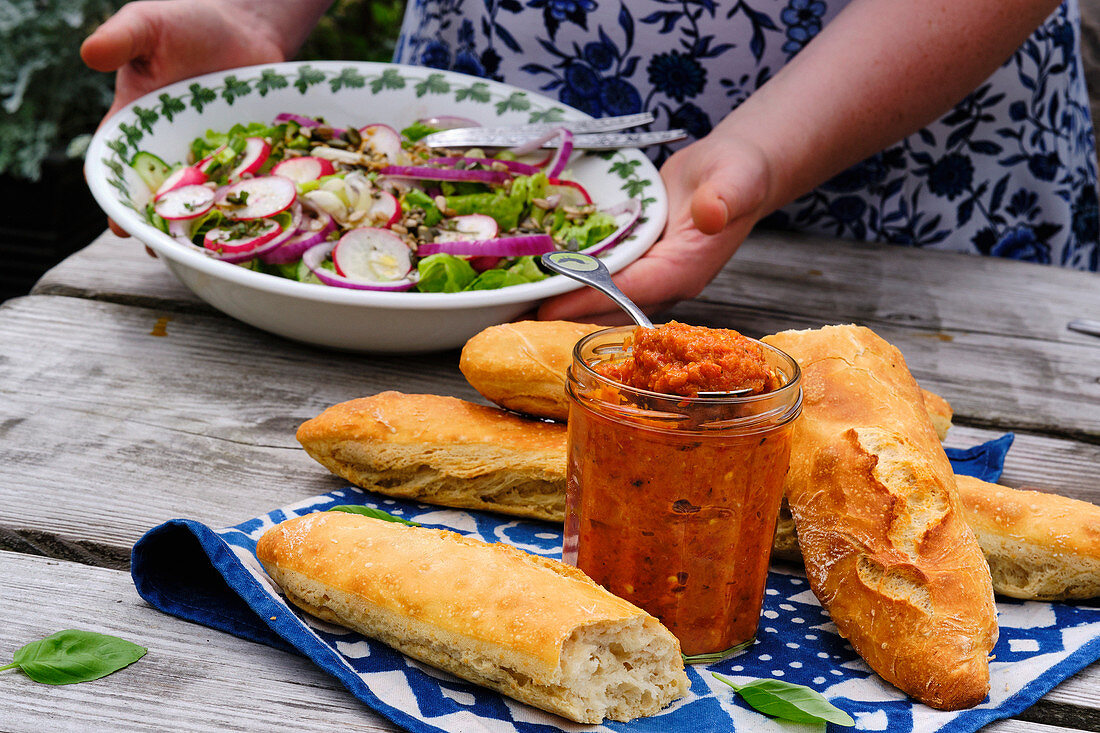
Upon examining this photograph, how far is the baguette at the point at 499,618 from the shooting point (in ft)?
4.23

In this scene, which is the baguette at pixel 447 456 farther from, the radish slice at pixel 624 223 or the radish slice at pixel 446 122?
the radish slice at pixel 446 122

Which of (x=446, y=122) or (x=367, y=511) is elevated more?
(x=446, y=122)

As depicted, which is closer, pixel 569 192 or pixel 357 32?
pixel 569 192

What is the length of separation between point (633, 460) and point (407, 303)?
953 mm

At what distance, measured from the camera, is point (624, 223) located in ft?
9.07

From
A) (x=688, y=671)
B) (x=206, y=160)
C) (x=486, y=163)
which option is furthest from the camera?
(x=486, y=163)

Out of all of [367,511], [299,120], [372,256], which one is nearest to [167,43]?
[299,120]

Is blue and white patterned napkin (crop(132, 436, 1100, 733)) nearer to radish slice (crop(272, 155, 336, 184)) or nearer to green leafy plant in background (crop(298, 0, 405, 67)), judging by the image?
radish slice (crop(272, 155, 336, 184))

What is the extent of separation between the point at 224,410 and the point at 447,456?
65 centimetres

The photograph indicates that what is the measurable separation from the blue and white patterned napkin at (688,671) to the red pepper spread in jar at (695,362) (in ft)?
1.41

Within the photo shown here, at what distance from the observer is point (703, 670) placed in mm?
1467

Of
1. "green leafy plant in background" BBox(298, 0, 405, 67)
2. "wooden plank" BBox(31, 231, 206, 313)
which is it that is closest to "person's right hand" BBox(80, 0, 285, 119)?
"wooden plank" BBox(31, 231, 206, 313)

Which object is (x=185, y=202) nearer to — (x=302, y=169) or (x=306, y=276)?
(x=302, y=169)

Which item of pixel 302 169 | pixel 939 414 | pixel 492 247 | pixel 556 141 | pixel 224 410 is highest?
pixel 556 141
